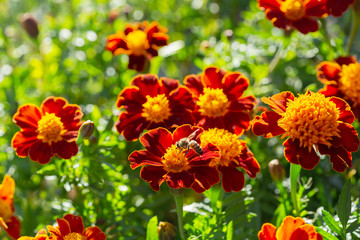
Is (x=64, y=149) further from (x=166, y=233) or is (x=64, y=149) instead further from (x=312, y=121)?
(x=312, y=121)

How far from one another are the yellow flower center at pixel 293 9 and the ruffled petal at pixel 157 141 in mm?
396

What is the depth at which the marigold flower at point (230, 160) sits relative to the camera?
0.80 m

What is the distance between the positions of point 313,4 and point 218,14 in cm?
74

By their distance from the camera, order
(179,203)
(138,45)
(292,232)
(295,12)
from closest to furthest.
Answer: (292,232)
(179,203)
(295,12)
(138,45)

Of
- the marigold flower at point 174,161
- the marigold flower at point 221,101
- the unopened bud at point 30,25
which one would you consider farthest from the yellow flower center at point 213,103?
the unopened bud at point 30,25

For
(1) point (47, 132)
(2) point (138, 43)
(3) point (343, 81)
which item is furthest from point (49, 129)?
(3) point (343, 81)

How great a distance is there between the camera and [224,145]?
31.8 inches

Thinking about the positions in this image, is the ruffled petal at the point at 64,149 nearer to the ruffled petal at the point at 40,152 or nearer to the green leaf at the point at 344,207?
the ruffled petal at the point at 40,152

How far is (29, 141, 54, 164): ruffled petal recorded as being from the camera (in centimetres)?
87

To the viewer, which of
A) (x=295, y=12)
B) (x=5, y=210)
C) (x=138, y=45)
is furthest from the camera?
(x=138, y=45)

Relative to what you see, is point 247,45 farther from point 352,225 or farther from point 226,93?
point 352,225

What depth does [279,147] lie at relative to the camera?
118 cm

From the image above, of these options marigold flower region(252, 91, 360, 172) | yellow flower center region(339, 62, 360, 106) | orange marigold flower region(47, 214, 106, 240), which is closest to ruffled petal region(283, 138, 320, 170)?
marigold flower region(252, 91, 360, 172)

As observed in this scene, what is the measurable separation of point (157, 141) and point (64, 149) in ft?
0.65
